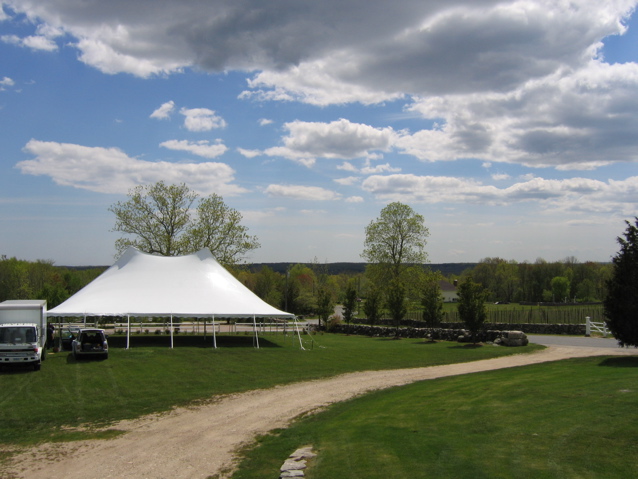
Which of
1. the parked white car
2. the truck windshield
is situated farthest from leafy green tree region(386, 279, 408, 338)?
the truck windshield

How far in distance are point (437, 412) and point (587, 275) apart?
8873cm

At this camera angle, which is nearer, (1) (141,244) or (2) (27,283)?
(1) (141,244)

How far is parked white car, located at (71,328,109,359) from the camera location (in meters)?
21.2

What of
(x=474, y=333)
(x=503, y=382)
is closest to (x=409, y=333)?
(x=474, y=333)

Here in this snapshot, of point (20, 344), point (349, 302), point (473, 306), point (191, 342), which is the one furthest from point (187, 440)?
point (349, 302)

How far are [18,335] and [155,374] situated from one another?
4947mm

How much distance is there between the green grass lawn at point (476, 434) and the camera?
7.70 meters

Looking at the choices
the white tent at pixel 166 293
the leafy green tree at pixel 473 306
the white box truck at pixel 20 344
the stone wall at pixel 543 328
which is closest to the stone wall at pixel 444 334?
the leafy green tree at pixel 473 306

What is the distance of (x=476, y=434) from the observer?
9586 mm

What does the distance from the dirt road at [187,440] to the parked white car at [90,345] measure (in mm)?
8679

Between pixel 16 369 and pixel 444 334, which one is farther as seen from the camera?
pixel 444 334

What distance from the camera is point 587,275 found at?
8994cm

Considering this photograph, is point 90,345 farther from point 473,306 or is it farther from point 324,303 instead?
point 324,303

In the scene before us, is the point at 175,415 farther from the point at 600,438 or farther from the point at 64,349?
the point at 64,349
